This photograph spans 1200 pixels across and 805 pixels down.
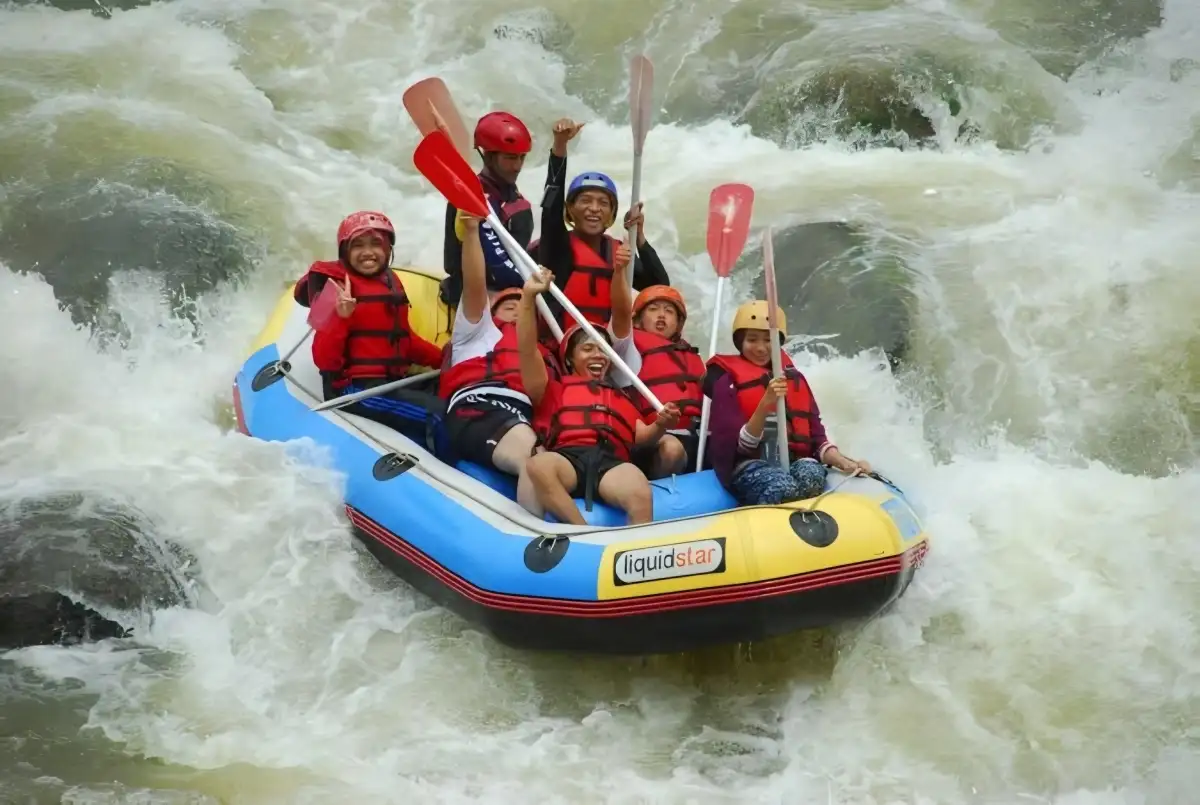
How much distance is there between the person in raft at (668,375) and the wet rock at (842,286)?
126 centimetres

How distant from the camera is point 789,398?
419 centimetres

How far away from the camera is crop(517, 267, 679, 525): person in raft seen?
401cm

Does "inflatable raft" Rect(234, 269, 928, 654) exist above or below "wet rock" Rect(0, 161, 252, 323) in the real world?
below

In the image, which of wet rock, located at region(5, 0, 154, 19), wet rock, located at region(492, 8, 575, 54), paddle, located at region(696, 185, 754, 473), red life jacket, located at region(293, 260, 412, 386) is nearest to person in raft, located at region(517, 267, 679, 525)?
red life jacket, located at region(293, 260, 412, 386)

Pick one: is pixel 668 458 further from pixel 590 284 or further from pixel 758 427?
pixel 590 284

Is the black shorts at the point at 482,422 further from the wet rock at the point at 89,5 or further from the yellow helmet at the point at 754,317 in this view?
the wet rock at the point at 89,5

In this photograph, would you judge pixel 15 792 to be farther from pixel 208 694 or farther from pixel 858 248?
pixel 858 248

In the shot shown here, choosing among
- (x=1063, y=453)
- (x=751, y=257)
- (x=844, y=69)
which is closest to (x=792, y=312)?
(x=751, y=257)

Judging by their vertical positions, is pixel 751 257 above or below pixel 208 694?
above

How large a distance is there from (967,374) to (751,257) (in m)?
1.22

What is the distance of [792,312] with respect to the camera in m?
5.90

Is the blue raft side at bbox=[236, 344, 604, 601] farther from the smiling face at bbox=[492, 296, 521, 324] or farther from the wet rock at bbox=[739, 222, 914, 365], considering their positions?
the wet rock at bbox=[739, 222, 914, 365]

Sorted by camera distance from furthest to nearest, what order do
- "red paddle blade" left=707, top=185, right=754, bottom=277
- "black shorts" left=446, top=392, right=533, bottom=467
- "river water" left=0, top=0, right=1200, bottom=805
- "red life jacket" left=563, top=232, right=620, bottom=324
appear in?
"red paddle blade" left=707, top=185, right=754, bottom=277 < "red life jacket" left=563, top=232, right=620, bottom=324 < "black shorts" left=446, top=392, right=533, bottom=467 < "river water" left=0, top=0, right=1200, bottom=805

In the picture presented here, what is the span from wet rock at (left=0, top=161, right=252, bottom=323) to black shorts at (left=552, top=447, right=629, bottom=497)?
2.64 m
